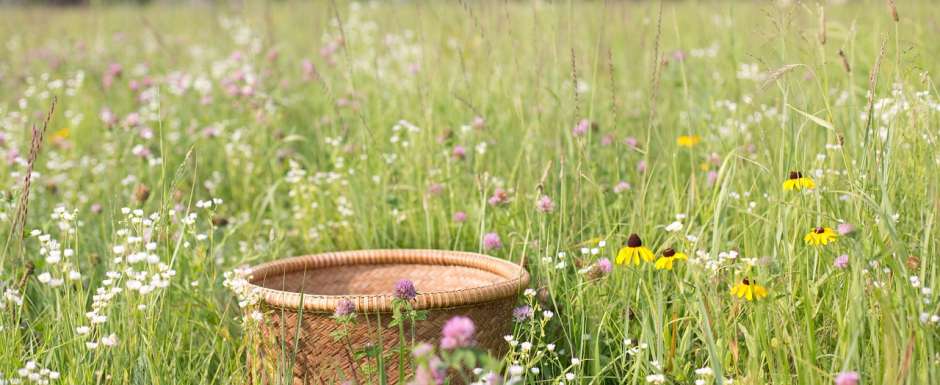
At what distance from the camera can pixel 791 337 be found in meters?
1.87

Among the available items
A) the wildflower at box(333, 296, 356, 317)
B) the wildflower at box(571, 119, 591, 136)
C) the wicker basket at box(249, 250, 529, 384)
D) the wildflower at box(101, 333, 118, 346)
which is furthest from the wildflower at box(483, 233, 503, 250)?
the wildflower at box(101, 333, 118, 346)

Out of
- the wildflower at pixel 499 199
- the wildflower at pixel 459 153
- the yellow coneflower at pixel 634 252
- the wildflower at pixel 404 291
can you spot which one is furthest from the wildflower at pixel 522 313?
the wildflower at pixel 459 153

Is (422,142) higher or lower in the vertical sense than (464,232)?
higher

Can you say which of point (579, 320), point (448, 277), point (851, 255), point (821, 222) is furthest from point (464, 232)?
point (851, 255)

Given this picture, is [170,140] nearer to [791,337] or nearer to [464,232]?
[464,232]

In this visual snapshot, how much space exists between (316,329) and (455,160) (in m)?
1.13

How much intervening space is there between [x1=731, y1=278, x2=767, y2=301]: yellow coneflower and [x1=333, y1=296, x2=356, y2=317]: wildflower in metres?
0.78

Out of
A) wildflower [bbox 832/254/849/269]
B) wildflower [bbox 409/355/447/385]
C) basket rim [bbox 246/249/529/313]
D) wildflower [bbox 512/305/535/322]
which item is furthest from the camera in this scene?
wildflower [bbox 512/305/535/322]

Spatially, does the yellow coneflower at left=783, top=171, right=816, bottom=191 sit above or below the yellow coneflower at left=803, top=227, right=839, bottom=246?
above

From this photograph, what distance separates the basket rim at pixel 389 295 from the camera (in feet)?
6.31

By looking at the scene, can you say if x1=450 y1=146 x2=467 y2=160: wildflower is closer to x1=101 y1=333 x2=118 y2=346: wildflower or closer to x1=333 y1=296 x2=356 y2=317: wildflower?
x1=333 y1=296 x2=356 y2=317: wildflower

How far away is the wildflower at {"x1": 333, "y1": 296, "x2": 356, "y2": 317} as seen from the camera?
1.85 metres

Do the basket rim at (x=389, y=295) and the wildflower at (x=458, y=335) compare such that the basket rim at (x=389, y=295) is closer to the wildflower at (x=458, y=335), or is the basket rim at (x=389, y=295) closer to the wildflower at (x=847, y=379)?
the wildflower at (x=458, y=335)

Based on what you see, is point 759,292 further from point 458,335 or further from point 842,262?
point 458,335
